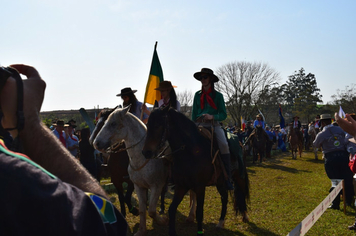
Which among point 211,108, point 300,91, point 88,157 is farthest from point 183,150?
point 300,91

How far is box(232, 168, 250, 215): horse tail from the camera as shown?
714cm

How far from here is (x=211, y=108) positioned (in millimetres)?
6355

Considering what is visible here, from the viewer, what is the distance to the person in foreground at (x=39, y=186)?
79cm

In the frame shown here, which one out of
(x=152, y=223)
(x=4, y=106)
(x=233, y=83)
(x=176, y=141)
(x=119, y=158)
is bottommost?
(x=152, y=223)

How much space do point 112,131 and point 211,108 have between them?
205cm

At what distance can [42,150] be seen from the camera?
3.62ft

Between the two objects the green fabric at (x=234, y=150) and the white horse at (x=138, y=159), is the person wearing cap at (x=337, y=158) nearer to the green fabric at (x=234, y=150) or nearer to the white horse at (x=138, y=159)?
the green fabric at (x=234, y=150)

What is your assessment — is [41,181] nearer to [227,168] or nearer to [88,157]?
[227,168]

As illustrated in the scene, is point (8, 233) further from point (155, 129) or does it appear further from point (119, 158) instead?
point (119, 158)

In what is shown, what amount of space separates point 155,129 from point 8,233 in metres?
4.46

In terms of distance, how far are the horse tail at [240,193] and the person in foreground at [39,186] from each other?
6.37 metres

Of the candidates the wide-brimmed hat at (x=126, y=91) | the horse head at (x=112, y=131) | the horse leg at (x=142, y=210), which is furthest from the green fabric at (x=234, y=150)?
the wide-brimmed hat at (x=126, y=91)

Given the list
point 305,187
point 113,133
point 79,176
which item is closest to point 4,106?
point 79,176

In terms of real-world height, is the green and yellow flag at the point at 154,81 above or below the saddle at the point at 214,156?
above
